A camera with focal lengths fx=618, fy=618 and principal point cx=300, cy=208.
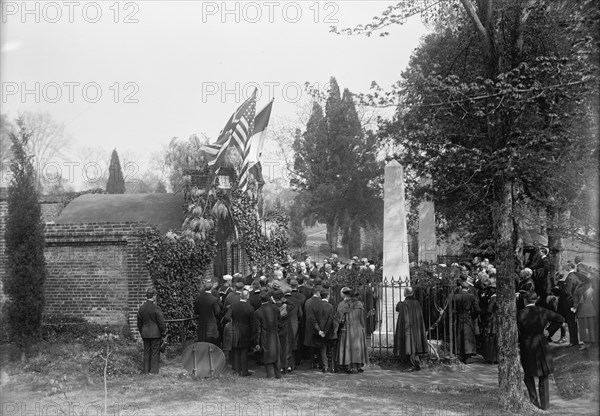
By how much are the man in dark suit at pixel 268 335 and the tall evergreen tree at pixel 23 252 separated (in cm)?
426

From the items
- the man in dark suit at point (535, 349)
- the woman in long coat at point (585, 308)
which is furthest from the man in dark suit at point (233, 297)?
the woman in long coat at point (585, 308)

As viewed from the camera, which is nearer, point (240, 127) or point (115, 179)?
point (240, 127)

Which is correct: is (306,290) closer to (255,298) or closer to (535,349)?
(255,298)

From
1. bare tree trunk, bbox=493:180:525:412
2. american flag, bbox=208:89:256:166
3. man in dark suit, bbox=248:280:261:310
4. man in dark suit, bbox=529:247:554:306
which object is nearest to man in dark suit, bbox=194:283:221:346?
man in dark suit, bbox=248:280:261:310

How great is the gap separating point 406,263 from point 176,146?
7192 mm

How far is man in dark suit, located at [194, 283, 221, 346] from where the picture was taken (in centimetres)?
1233

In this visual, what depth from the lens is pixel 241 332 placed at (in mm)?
11484

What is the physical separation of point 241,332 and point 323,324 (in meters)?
1.60

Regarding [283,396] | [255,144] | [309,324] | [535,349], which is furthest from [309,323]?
[255,144]

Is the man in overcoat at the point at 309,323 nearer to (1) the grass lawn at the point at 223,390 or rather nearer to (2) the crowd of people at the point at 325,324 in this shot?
(2) the crowd of people at the point at 325,324

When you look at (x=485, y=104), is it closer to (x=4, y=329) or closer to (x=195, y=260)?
(x=195, y=260)

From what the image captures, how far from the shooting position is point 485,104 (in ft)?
33.1

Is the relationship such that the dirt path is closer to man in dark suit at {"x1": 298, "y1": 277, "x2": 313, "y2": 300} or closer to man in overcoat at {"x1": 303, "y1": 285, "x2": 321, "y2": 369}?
man in overcoat at {"x1": 303, "y1": 285, "x2": 321, "y2": 369}

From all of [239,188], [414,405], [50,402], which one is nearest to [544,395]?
[414,405]
